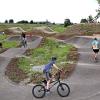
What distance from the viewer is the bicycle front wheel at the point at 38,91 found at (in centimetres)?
1922

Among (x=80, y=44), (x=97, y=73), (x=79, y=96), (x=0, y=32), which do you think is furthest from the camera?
(x=0, y=32)

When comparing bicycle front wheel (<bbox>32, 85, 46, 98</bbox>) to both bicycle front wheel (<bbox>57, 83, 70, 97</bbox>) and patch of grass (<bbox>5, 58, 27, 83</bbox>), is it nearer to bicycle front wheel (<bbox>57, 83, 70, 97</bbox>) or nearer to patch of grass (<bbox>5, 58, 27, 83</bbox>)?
bicycle front wheel (<bbox>57, 83, 70, 97</bbox>)

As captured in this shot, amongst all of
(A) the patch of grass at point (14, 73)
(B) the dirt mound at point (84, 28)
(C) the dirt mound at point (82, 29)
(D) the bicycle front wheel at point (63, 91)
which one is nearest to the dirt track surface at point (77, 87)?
(D) the bicycle front wheel at point (63, 91)

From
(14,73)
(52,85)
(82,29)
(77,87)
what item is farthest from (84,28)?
(52,85)

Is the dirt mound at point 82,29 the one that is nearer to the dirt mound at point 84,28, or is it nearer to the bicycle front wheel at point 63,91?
the dirt mound at point 84,28

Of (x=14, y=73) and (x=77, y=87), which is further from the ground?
(x=77, y=87)

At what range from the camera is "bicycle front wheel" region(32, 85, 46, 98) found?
757 inches

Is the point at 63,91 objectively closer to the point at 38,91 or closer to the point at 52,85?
the point at 52,85

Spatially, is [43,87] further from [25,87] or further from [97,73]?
[97,73]

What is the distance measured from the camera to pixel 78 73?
24.8 m

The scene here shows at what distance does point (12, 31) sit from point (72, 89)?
6920cm

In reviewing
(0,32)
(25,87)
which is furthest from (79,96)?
(0,32)

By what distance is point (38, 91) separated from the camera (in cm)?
1931

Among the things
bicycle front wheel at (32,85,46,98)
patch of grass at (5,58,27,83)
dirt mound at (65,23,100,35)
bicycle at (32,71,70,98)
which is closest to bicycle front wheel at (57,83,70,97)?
bicycle at (32,71,70,98)
